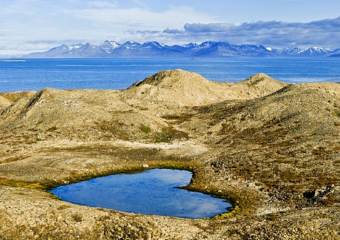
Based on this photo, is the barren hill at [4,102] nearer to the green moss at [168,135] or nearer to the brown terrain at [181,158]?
the brown terrain at [181,158]

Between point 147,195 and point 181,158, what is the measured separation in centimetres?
2485

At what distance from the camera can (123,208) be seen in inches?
2835

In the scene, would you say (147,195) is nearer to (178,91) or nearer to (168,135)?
(168,135)

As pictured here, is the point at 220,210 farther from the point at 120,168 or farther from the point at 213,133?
the point at 213,133

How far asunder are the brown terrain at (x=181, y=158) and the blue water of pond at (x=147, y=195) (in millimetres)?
2789

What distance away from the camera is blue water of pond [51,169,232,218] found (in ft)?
234

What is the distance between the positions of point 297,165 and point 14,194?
4753cm

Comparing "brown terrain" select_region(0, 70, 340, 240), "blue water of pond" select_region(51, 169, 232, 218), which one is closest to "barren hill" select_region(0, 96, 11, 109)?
"brown terrain" select_region(0, 70, 340, 240)

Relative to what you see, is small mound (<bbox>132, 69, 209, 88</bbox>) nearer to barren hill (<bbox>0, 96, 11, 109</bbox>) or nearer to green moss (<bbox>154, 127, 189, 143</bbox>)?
barren hill (<bbox>0, 96, 11, 109</bbox>)

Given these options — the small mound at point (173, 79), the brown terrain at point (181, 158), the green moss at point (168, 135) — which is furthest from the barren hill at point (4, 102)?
the green moss at point (168, 135)

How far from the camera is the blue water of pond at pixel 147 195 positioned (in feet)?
234

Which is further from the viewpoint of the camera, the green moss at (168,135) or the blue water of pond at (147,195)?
the green moss at (168,135)

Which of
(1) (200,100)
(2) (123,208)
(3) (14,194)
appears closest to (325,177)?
(2) (123,208)

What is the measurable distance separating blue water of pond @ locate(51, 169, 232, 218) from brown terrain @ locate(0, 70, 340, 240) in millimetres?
2789
